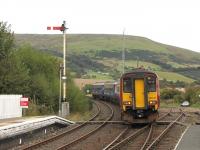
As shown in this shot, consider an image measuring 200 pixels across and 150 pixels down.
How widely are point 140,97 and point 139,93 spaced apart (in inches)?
9.5

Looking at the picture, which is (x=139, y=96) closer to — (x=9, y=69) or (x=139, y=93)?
(x=139, y=93)

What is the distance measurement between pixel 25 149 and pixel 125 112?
43.2 feet

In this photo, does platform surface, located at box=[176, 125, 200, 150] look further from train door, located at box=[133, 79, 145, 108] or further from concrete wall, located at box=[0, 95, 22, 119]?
concrete wall, located at box=[0, 95, 22, 119]

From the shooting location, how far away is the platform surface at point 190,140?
21.7 metres

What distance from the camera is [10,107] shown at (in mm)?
37312

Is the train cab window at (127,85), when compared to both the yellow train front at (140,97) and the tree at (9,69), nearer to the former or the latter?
the yellow train front at (140,97)

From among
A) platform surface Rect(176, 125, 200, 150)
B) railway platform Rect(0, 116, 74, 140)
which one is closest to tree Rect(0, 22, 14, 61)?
railway platform Rect(0, 116, 74, 140)

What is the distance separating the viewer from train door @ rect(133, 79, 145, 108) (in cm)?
3353

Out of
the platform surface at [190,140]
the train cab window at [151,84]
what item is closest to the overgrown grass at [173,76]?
the train cab window at [151,84]

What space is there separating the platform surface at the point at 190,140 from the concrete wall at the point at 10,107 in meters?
12.2

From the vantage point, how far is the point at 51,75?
57.4 meters

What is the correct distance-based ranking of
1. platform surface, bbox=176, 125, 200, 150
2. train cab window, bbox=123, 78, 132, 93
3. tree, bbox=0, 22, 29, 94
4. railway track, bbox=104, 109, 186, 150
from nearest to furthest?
platform surface, bbox=176, 125, 200, 150, railway track, bbox=104, 109, 186, 150, train cab window, bbox=123, 78, 132, 93, tree, bbox=0, 22, 29, 94

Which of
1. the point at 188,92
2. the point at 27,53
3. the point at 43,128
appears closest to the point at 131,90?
the point at 43,128

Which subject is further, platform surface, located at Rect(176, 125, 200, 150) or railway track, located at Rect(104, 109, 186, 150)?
railway track, located at Rect(104, 109, 186, 150)
